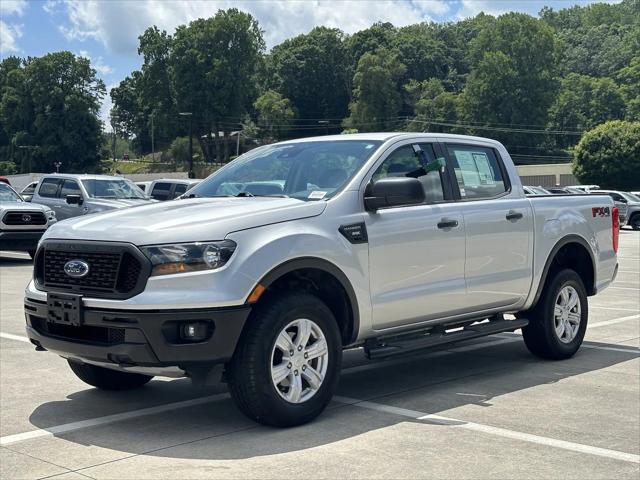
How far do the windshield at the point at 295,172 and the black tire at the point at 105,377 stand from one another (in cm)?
146

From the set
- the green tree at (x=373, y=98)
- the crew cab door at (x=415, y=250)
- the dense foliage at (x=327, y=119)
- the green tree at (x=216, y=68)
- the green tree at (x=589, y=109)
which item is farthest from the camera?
the green tree at (x=373, y=98)

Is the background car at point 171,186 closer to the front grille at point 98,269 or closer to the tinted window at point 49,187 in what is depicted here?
the tinted window at point 49,187

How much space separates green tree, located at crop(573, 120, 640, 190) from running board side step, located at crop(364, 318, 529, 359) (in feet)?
199

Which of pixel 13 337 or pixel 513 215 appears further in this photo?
pixel 13 337

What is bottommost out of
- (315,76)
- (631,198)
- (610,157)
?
(631,198)

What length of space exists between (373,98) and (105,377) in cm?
12089

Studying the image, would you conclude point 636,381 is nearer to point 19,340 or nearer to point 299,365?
point 299,365

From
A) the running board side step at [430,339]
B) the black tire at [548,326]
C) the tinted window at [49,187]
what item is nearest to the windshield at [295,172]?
the running board side step at [430,339]

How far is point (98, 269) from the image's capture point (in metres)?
5.77

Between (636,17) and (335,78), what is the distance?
63.1m

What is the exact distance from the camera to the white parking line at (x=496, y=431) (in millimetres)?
5445

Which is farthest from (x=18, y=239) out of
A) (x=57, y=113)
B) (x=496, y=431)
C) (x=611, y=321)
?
(x=57, y=113)

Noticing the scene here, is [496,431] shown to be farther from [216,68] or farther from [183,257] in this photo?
[216,68]

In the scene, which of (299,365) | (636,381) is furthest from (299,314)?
(636,381)
